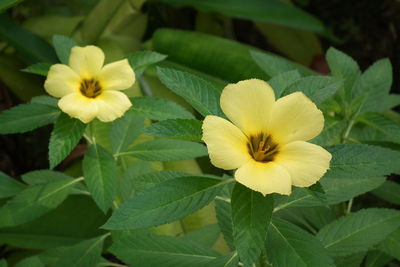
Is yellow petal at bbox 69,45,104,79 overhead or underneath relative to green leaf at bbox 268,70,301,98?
underneath

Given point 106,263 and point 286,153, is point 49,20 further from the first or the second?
point 286,153

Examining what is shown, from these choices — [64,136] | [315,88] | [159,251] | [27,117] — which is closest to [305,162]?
[315,88]

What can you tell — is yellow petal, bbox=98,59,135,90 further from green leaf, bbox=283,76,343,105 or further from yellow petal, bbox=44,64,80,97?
green leaf, bbox=283,76,343,105

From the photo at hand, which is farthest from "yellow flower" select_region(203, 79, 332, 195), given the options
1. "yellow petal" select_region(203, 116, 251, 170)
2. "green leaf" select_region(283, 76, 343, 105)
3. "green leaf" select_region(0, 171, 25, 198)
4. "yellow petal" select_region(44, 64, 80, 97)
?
"green leaf" select_region(0, 171, 25, 198)

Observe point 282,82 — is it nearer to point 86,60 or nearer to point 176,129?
point 176,129

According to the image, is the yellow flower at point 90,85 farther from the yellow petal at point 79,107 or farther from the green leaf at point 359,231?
the green leaf at point 359,231

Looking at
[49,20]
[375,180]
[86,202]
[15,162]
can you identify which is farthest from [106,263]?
[49,20]

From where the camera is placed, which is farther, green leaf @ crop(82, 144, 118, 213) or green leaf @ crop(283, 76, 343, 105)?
green leaf @ crop(82, 144, 118, 213)
